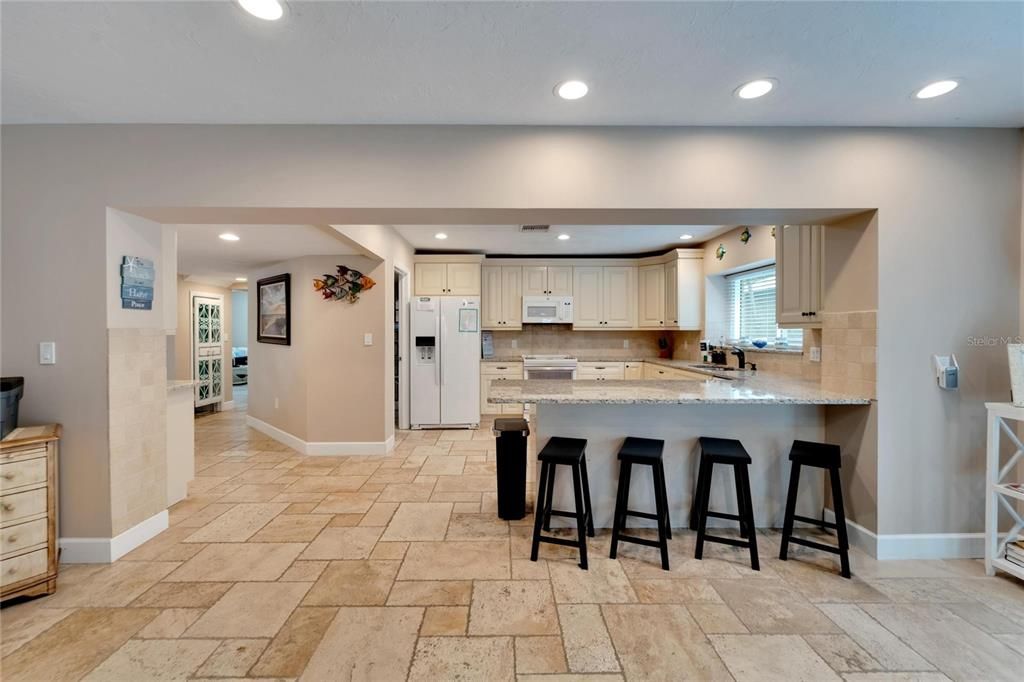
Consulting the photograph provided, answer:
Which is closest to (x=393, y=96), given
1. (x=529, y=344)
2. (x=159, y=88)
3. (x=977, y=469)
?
(x=159, y=88)

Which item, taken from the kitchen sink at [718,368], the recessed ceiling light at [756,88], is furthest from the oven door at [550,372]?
the recessed ceiling light at [756,88]

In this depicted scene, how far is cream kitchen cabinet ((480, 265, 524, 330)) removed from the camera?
19.1ft

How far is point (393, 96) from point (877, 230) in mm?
2549

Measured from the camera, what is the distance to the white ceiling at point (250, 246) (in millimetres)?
3411

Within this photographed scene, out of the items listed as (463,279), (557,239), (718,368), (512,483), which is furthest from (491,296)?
(512,483)

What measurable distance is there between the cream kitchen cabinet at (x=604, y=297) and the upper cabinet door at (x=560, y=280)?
0.23 ft

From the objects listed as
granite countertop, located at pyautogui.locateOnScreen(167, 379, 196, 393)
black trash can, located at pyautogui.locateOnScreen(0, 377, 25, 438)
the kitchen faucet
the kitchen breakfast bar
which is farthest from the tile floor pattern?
the kitchen faucet

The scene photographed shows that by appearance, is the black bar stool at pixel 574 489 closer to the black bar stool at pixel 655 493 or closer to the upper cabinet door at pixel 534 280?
the black bar stool at pixel 655 493

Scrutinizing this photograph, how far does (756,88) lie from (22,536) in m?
3.87

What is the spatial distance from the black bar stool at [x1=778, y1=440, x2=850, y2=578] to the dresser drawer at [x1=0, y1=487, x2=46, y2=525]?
145 inches

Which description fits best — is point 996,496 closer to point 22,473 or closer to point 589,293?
point 589,293

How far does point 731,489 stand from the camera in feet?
8.43

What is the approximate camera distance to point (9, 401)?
78.1 inches

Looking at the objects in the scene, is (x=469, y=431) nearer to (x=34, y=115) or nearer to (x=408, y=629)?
(x=408, y=629)
